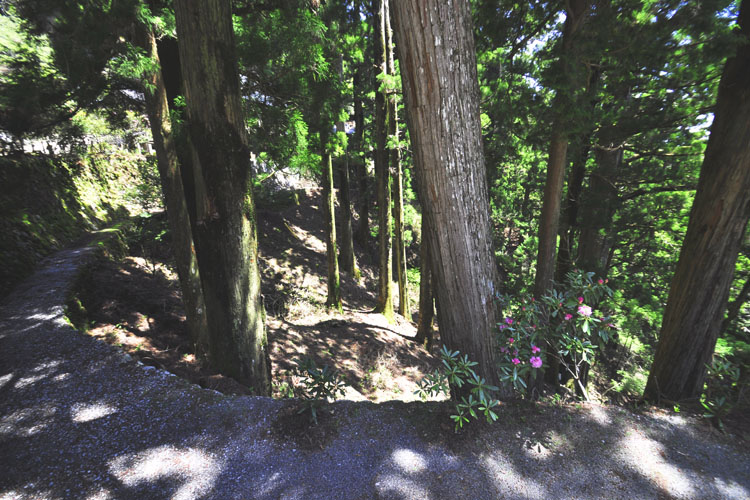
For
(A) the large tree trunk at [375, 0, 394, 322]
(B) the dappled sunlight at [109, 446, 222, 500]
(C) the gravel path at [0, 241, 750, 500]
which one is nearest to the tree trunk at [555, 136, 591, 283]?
(C) the gravel path at [0, 241, 750, 500]

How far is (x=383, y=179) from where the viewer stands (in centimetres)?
848

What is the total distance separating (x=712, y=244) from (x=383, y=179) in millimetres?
6502

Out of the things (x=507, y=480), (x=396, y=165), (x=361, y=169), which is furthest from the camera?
(x=361, y=169)

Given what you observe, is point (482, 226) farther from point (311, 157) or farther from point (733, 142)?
point (311, 157)

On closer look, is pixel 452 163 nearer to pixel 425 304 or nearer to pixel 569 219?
pixel 569 219

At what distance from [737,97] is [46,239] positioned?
1285 centimetres

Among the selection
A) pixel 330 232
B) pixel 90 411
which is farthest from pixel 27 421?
pixel 330 232

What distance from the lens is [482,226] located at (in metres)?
2.51

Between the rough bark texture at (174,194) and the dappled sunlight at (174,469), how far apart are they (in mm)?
2740

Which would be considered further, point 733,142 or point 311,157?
point 311,157

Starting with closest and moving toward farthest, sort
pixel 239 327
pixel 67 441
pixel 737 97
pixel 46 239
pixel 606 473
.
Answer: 1. pixel 606 473
2. pixel 67 441
3. pixel 737 97
4. pixel 239 327
5. pixel 46 239

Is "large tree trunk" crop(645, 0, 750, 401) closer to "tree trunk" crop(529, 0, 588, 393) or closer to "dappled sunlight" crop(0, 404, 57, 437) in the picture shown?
"tree trunk" crop(529, 0, 588, 393)

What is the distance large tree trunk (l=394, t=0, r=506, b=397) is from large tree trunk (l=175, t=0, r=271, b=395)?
188cm

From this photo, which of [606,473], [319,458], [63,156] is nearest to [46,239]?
[63,156]
